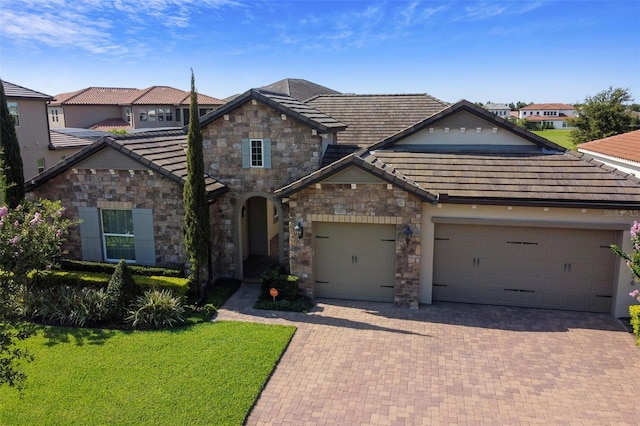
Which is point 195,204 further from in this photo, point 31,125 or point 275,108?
point 31,125

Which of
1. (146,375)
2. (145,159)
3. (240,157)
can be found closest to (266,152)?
(240,157)

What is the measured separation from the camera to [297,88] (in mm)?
34312

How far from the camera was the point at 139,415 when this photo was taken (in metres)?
8.79

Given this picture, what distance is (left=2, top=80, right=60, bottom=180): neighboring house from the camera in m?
27.0

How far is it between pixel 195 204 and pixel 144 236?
2.47 meters

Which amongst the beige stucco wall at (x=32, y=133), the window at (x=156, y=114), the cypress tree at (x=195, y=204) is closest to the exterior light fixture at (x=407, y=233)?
the cypress tree at (x=195, y=204)

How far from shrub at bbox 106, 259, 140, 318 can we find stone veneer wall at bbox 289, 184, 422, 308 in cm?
464

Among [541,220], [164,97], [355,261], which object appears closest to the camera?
[541,220]

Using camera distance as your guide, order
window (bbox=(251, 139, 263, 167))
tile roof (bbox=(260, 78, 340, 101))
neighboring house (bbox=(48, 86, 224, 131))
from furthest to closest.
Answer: neighboring house (bbox=(48, 86, 224, 131)) < tile roof (bbox=(260, 78, 340, 101)) < window (bbox=(251, 139, 263, 167))

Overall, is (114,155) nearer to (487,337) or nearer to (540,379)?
(487,337)

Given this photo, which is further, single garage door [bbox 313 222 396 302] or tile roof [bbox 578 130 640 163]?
tile roof [bbox 578 130 640 163]

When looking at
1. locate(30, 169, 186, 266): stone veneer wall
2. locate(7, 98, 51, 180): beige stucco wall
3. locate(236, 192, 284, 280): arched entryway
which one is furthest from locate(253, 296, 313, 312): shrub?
locate(7, 98, 51, 180): beige stucco wall

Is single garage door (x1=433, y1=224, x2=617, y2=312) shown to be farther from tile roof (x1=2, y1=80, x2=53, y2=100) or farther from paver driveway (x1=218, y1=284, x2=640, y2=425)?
tile roof (x1=2, y1=80, x2=53, y2=100)

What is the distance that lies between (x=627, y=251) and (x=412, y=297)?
591 cm
